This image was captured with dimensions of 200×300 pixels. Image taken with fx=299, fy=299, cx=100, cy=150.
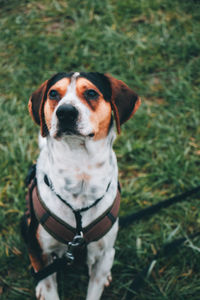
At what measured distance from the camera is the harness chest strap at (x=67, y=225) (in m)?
2.05

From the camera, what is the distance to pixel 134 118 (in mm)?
3879

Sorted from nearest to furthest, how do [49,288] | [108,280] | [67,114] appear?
[67,114] → [49,288] → [108,280]

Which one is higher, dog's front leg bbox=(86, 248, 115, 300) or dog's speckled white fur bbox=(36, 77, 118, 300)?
dog's speckled white fur bbox=(36, 77, 118, 300)

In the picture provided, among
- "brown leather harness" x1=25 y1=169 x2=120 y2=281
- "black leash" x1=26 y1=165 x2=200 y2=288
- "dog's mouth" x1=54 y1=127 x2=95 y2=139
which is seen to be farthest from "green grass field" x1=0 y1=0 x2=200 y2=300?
"dog's mouth" x1=54 y1=127 x2=95 y2=139

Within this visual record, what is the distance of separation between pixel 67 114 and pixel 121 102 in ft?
1.50

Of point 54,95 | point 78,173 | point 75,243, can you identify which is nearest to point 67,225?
point 75,243

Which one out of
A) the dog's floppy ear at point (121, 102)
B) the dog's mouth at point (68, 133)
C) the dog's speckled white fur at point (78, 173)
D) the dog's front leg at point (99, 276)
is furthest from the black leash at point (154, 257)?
the dog's floppy ear at point (121, 102)

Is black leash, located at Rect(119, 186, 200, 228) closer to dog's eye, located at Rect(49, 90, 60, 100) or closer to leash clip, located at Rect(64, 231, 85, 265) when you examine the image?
leash clip, located at Rect(64, 231, 85, 265)

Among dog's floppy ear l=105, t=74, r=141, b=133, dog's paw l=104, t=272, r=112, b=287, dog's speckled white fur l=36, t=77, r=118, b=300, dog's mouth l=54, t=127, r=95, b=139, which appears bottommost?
dog's paw l=104, t=272, r=112, b=287

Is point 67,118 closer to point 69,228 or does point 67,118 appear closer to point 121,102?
point 121,102

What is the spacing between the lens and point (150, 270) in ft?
8.73

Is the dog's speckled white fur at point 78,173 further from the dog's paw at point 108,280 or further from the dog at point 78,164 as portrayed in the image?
the dog's paw at point 108,280

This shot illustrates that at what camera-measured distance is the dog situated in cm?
190

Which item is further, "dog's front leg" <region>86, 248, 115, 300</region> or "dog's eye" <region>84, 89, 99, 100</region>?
"dog's front leg" <region>86, 248, 115, 300</region>
